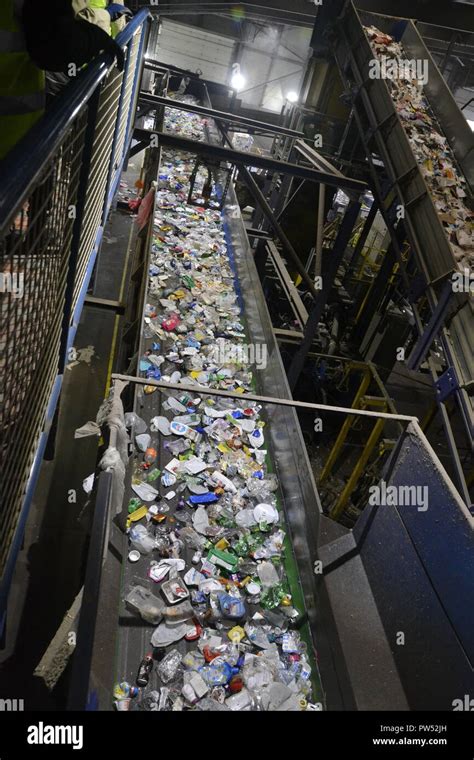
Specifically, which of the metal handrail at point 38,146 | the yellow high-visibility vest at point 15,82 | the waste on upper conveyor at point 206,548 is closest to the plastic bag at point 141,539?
the waste on upper conveyor at point 206,548

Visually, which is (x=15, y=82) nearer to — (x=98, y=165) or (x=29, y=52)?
(x=29, y=52)

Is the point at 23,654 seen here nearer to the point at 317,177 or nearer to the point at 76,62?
the point at 76,62

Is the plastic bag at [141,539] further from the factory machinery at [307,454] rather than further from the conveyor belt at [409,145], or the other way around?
the conveyor belt at [409,145]

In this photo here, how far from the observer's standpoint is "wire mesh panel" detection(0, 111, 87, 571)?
132 centimetres

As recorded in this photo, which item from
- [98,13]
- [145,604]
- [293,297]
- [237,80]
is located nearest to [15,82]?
[98,13]

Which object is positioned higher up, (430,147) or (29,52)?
(430,147)

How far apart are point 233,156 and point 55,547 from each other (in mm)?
4627

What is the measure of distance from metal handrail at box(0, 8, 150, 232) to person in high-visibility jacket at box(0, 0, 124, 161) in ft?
0.35

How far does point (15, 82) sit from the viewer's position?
60.5 inches

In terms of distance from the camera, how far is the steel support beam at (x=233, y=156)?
176 inches

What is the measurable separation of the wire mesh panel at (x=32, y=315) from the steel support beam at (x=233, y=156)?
282cm

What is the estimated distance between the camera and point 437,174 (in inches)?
219

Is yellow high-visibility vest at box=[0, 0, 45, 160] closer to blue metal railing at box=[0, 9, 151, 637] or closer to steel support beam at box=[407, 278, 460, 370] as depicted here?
blue metal railing at box=[0, 9, 151, 637]
